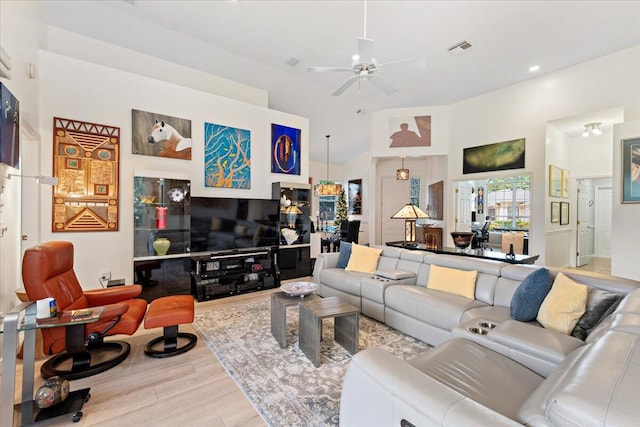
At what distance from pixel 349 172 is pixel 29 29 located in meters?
8.76

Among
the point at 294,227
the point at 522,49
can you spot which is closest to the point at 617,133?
the point at 522,49

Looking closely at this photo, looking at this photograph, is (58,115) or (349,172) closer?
(58,115)

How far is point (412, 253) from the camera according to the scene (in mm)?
3881

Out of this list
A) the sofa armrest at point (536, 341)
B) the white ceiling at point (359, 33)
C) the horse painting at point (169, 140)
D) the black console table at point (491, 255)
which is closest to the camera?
the sofa armrest at point (536, 341)

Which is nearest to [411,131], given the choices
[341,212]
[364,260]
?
[341,212]

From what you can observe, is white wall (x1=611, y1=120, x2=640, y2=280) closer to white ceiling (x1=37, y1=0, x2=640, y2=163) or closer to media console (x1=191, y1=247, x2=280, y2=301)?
white ceiling (x1=37, y1=0, x2=640, y2=163)

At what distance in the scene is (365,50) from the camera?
3.03 meters

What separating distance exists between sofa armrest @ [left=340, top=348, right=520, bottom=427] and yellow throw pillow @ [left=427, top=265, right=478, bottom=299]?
6.89 feet

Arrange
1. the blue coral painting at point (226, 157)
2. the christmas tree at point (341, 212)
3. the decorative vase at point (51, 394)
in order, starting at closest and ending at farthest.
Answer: the decorative vase at point (51, 394) < the blue coral painting at point (226, 157) < the christmas tree at point (341, 212)

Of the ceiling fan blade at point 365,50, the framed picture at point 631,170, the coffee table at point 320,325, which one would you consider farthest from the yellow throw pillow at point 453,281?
the framed picture at point 631,170

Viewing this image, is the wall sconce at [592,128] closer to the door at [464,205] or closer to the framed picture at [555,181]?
the framed picture at [555,181]

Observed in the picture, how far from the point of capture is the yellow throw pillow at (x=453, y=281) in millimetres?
3029

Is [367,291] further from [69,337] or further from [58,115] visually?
[58,115]

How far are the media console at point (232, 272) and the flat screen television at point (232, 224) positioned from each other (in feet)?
0.48
